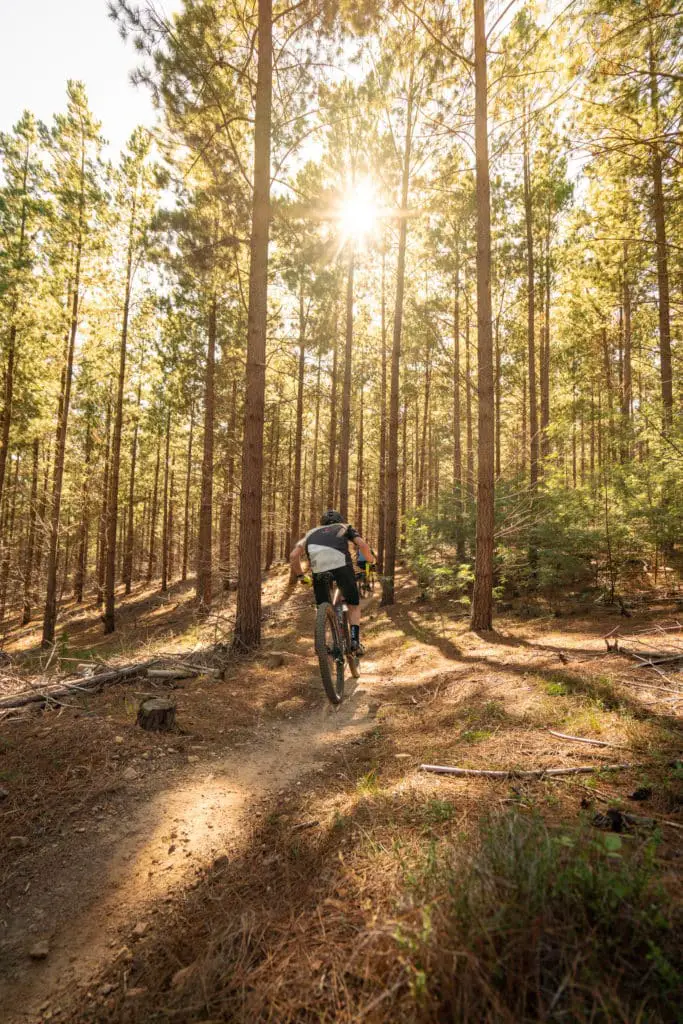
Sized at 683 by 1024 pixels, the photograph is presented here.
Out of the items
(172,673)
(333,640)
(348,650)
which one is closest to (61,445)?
(172,673)

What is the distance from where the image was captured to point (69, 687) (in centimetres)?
558

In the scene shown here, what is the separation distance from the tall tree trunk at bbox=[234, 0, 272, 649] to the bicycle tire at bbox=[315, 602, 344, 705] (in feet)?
8.64

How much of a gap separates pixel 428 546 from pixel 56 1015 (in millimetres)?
12224

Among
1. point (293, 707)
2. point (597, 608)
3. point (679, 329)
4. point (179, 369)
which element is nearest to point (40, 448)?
point (179, 369)

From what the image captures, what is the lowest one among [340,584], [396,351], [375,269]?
[340,584]

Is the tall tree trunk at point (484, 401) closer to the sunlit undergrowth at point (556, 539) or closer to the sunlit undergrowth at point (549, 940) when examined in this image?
the sunlit undergrowth at point (556, 539)

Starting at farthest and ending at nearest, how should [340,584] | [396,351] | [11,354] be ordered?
[11,354] < [396,351] < [340,584]

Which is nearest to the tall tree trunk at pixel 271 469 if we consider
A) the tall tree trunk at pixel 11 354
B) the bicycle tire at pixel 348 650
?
the tall tree trunk at pixel 11 354

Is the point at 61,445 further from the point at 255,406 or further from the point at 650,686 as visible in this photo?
the point at 650,686

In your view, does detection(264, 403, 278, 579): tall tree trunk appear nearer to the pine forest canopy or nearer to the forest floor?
the pine forest canopy

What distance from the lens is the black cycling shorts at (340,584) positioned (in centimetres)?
604

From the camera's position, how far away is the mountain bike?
5367 mm

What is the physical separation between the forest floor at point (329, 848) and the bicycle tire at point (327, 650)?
0.29 metres

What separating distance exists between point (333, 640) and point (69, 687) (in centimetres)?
342
